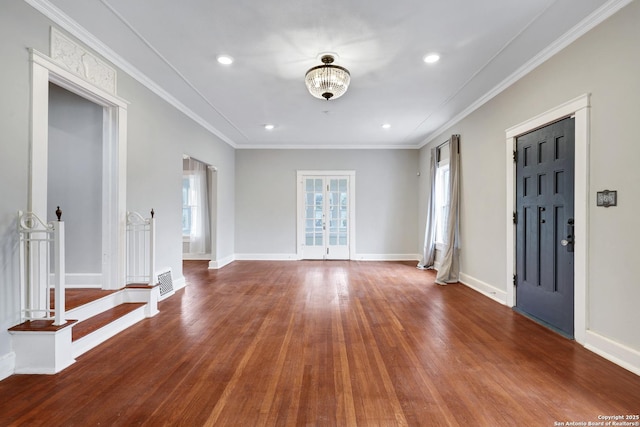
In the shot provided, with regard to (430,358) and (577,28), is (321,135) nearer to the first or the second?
(577,28)

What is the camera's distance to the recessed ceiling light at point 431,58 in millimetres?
3033

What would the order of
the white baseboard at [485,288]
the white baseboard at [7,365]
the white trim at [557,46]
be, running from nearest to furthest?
1. the white baseboard at [7,365]
2. the white trim at [557,46]
3. the white baseboard at [485,288]

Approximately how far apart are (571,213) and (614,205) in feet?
1.35

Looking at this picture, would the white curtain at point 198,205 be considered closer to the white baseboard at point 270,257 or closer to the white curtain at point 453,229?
the white baseboard at point 270,257

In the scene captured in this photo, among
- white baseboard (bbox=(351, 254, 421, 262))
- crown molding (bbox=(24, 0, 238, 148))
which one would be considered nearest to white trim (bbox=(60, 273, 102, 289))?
crown molding (bbox=(24, 0, 238, 148))

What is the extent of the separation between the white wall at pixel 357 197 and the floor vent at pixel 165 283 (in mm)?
3034

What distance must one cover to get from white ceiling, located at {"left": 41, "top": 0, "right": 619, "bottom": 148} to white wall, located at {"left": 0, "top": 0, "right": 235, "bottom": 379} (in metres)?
0.27

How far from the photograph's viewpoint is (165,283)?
408cm

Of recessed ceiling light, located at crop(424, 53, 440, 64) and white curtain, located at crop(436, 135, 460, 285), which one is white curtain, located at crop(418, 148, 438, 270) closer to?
white curtain, located at crop(436, 135, 460, 285)

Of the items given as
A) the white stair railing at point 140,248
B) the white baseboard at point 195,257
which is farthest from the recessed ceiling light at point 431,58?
the white baseboard at point 195,257

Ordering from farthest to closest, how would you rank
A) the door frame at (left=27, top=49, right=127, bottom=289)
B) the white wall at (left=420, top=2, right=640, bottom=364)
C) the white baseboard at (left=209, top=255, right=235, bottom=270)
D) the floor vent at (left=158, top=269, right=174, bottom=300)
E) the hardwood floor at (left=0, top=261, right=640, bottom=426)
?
1. the white baseboard at (left=209, top=255, right=235, bottom=270)
2. the floor vent at (left=158, top=269, right=174, bottom=300)
3. the door frame at (left=27, top=49, right=127, bottom=289)
4. the white wall at (left=420, top=2, right=640, bottom=364)
5. the hardwood floor at (left=0, top=261, right=640, bottom=426)

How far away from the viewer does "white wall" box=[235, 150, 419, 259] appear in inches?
283

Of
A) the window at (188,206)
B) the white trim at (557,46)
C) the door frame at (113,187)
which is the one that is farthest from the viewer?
the window at (188,206)

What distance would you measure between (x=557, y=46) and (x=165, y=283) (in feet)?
17.7
